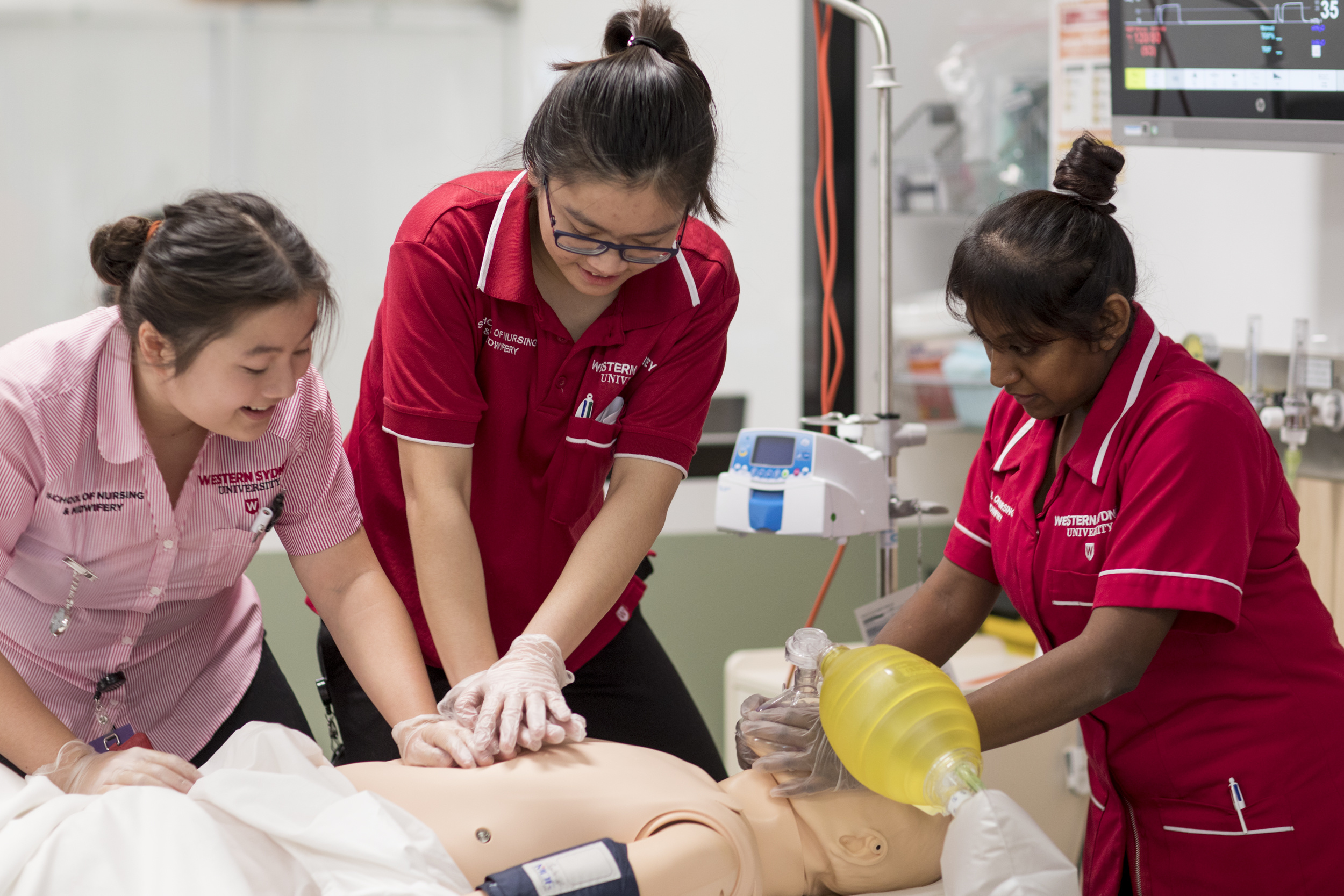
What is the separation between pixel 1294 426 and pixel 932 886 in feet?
4.02

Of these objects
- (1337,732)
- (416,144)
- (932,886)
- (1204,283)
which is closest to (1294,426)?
(1204,283)

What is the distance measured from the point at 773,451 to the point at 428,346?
26.8 inches

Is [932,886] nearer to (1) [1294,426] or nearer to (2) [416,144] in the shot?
(1) [1294,426]

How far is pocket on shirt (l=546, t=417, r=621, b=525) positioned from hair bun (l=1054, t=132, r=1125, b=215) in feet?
2.12

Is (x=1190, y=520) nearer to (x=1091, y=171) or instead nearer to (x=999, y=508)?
(x=999, y=508)

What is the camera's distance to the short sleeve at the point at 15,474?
4.35 feet

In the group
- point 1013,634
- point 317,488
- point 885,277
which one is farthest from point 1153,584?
point 1013,634

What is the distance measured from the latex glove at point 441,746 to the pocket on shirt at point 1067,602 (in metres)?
0.66

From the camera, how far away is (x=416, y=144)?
3.00 meters

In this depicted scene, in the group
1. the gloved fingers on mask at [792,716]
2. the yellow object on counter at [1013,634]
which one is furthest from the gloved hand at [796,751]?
the yellow object on counter at [1013,634]

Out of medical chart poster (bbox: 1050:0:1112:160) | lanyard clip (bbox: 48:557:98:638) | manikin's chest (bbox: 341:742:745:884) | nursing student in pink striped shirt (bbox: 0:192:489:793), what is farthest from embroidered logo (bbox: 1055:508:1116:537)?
medical chart poster (bbox: 1050:0:1112:160)

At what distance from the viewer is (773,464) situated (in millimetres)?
1985

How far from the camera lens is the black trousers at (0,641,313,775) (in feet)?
5.46

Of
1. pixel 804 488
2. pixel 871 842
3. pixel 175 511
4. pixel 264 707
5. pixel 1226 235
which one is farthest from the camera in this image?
pixel 1226 235
